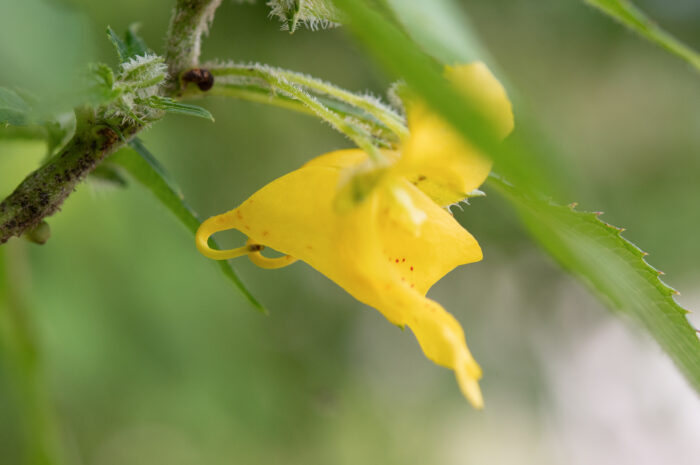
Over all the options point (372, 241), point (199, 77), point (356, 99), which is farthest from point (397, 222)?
point (199, 77)

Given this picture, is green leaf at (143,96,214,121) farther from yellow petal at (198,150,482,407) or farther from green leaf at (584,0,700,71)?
green leaf at (584,0,700,71)

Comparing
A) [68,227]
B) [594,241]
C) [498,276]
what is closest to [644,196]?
[498,276]

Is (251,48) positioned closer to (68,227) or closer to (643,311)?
(68,227)

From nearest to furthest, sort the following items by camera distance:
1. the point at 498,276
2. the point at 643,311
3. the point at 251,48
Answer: the point at 643,311 → the point at 251,48 → the point at 498,276

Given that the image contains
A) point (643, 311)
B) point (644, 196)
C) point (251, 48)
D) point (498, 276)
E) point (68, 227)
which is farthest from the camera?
point (498, 276)

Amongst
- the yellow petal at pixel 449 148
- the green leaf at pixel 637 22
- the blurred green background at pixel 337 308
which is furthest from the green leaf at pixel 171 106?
the blurred green background at pixel 337 308

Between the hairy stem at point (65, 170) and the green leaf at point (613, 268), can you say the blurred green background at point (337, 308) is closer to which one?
the hairy stem at point (65, 170)
